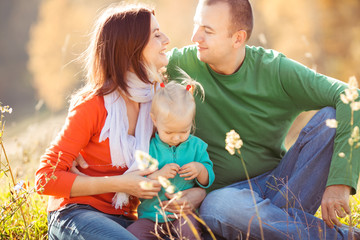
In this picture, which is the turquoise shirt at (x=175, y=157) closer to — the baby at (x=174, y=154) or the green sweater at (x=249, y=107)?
the baby at (x=174, y=154)

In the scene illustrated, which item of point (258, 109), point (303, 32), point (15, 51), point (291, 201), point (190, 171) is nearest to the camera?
point (190, 171)

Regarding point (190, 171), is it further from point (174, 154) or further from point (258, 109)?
point (258, 109)

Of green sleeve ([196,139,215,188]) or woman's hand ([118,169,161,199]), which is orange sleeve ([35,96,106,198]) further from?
green sleeve ([196,139,215,188])

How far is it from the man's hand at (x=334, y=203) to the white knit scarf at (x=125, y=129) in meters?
1.10

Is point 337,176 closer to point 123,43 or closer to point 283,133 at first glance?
point 283,133

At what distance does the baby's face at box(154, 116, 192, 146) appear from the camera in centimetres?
272

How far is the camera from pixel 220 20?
334cm

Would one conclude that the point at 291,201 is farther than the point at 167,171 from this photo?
Yes

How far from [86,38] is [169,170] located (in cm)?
1075

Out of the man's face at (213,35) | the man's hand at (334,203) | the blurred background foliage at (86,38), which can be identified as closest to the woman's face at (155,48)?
the man's face at (213,35)

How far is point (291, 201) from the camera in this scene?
9.71 feet

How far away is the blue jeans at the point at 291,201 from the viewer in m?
2.67

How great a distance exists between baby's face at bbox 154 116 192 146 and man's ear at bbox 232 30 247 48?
0.89m

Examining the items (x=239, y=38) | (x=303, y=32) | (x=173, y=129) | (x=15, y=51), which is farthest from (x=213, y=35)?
(x=15, y=51)
